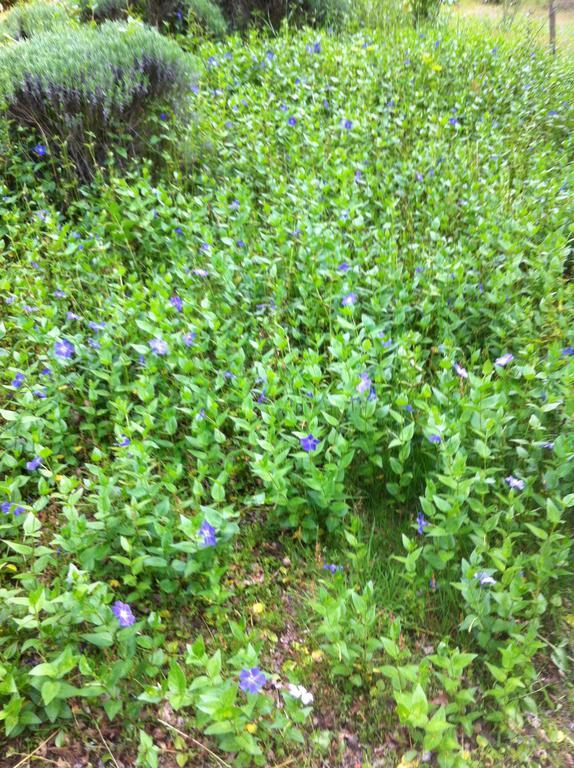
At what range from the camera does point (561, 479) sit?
7.16 feet

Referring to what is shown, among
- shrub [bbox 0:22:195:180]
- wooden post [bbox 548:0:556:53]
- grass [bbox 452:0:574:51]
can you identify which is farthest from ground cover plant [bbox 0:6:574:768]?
grass [bbox 452:0:574:51]

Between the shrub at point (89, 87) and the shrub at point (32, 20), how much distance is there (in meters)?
1.11

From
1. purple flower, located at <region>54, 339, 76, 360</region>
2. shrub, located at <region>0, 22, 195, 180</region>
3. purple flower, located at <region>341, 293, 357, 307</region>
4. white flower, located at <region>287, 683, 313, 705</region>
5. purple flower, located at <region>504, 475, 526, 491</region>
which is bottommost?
white flower, located at <region>287, 683, 313, 705</region>

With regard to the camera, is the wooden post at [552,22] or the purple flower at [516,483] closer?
the purple flower at [516,483]

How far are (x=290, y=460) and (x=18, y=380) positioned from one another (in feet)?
3.96

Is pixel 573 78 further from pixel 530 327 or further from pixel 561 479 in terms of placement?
pixel 561 479

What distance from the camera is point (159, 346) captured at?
2.64 metres

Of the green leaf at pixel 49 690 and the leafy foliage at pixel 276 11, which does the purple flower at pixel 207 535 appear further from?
the leafy foliage at pixel 276 11

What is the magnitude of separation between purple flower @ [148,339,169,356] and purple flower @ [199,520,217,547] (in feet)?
3.15

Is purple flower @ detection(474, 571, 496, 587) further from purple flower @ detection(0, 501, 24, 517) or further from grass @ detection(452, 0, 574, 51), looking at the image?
grass @ detection(452, 0, 574, 51)

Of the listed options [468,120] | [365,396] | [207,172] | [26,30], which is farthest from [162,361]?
[26,30]

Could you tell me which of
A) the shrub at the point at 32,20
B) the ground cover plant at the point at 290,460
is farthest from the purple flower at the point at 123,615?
the shrub at the point at 32,20

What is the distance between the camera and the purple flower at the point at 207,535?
1917 millimetres

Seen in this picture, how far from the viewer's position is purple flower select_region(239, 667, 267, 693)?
1.60m
